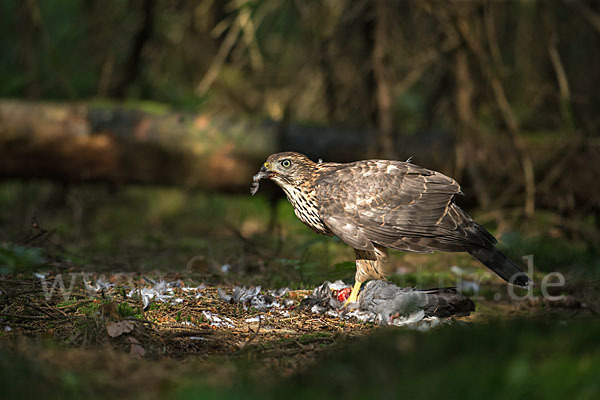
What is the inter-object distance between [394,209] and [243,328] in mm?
1350

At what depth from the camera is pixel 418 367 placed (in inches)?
82.3

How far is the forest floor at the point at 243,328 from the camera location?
6.64ft

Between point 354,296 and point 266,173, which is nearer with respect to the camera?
point 354,296

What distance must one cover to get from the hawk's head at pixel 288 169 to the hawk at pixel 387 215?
2 centimetres

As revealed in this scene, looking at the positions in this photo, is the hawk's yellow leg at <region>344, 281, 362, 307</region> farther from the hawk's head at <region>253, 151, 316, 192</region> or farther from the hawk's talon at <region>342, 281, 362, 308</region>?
the hawk's head at <region>253, 151, 316, 192</region>

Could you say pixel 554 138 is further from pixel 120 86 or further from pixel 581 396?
pixel 581 396

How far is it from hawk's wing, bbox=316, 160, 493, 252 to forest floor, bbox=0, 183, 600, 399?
0.46 m

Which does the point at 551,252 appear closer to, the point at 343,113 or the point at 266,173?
the point at 343,113

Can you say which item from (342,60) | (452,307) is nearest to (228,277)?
(452,307)

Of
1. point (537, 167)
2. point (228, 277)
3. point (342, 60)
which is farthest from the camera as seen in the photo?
point (342, 60)

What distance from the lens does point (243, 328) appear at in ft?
12.2

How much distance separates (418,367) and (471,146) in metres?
5.46

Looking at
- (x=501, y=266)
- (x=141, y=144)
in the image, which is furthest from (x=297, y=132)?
(x=501, y=266)

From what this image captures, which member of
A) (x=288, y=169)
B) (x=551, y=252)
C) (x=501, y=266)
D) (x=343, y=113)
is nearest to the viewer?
(x=501, y=266)
